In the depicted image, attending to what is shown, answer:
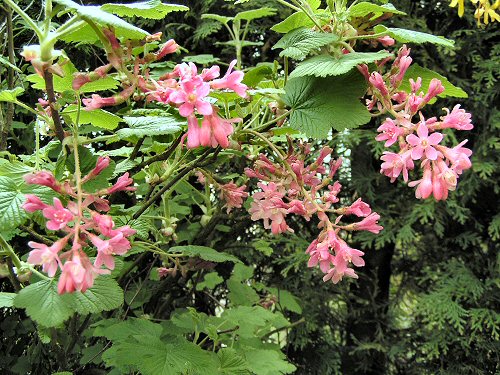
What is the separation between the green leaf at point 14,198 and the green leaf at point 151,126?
11cm

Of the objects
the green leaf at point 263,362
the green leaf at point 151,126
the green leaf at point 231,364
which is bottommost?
the green leaf at point 263,362

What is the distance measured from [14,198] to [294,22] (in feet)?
1.48

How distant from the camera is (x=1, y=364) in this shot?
1096 mm

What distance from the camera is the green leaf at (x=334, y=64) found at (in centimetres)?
61

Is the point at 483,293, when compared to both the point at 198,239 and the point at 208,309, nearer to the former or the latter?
the point at 208,309

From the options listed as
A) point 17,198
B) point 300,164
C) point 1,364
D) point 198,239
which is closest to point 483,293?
point 198,239

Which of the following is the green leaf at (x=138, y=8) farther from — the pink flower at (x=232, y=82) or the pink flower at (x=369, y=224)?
the pink flower at (x=369, y=224)

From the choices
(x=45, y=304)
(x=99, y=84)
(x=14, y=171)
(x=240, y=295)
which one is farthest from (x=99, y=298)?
(x=240, y=295)

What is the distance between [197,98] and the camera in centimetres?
58

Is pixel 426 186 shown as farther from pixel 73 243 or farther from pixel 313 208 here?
pixel 73 243

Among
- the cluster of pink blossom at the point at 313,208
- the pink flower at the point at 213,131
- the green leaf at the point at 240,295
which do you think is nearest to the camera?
the pink flower at the point at 213,131

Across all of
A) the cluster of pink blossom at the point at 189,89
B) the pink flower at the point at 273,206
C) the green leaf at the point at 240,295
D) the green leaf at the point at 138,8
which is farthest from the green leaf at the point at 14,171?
the green leaf at the point at 240,295

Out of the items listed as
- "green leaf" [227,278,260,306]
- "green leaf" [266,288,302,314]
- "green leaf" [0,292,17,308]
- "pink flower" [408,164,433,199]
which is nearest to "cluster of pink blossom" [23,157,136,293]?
"green leaf" [0,292,17,308]

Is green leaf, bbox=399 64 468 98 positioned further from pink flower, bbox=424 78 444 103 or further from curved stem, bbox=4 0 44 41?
Answer: curved stem, bbox=4 0 44 41
